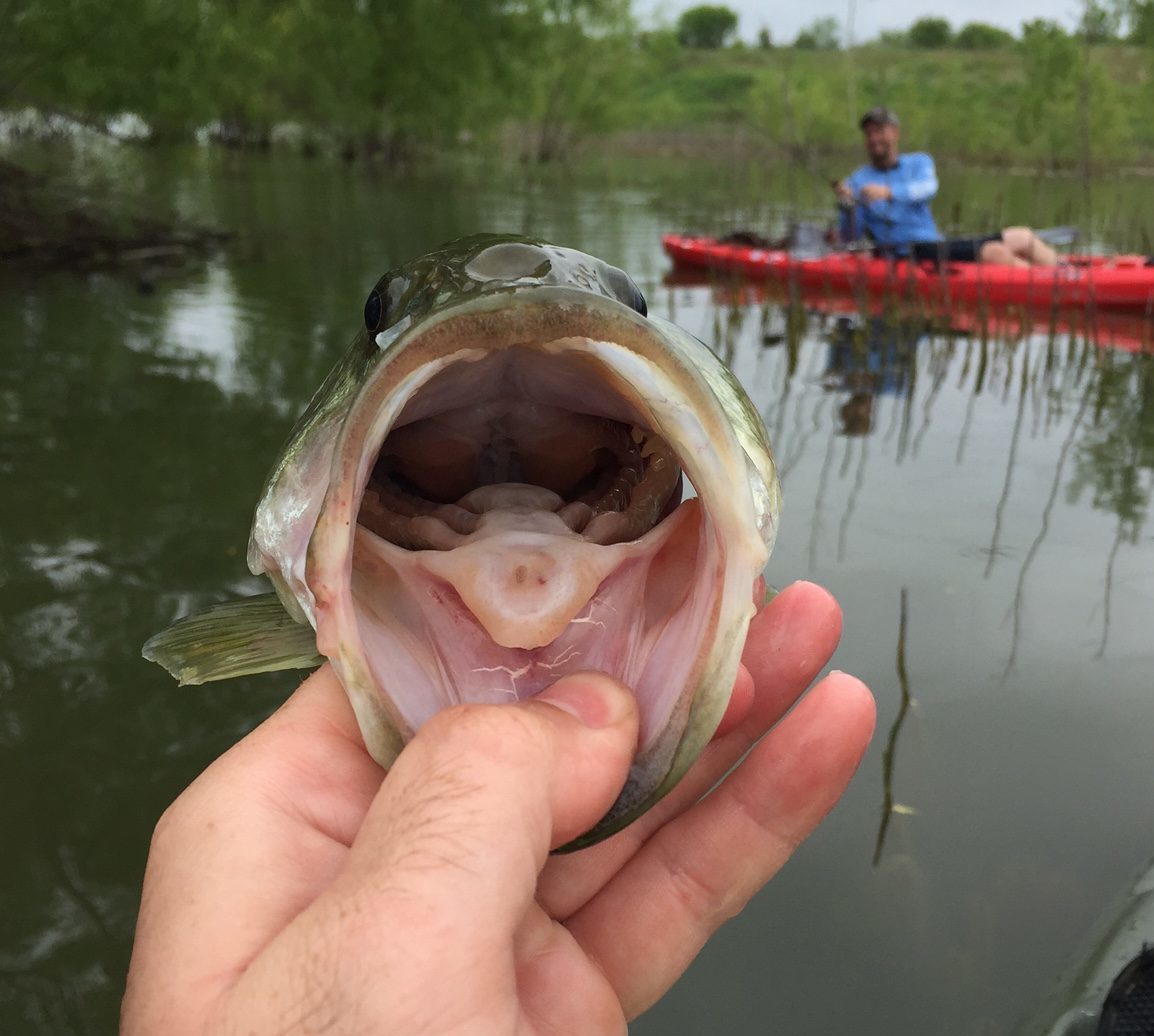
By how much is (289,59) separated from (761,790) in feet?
90.0

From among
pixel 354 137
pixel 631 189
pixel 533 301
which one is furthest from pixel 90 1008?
pixel 354 137

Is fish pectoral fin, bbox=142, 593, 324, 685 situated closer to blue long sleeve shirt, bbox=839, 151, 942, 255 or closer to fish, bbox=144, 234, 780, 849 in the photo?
fish, bbox=144, 234, 780, 849

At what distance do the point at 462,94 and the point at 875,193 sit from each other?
22234mm

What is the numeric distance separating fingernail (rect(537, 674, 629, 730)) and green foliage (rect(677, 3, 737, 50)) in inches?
4222

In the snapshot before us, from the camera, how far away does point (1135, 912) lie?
197 cm

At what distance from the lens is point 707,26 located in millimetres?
97750

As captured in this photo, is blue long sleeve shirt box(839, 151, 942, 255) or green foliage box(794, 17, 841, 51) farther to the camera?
blue long sleeve shirt box(839, 151, 942, 255)

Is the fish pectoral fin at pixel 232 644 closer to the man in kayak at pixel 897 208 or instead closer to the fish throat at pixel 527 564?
the fish throat at pixel 527 564

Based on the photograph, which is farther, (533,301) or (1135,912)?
(1135,912)

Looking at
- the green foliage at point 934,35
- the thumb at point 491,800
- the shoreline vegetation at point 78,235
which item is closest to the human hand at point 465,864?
the thumb at point 491,800

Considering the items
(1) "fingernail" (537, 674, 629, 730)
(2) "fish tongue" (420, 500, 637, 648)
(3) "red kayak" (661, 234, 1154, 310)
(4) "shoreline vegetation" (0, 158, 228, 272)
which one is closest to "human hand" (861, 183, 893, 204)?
(3) "red kayak" (661, 234, 1154, 310)

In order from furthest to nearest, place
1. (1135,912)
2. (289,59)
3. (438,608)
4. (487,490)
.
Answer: (289,59) → (1135,912) → (487,490) → (438,608)

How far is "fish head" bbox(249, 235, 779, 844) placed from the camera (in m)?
1.11

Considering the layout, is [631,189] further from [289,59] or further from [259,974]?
[259,974]
